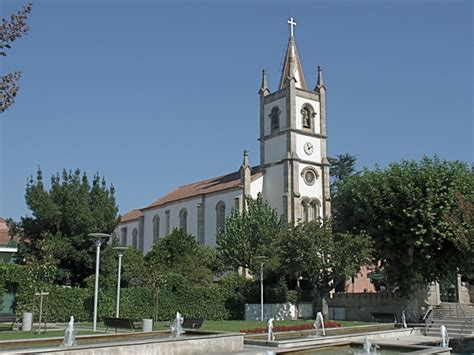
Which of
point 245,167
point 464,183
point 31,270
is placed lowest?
point 31,270

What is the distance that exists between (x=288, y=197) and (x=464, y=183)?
2366cm

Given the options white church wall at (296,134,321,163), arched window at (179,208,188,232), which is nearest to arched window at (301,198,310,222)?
white church wall at (296,134,321,163)

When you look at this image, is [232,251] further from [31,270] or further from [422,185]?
[31,270]

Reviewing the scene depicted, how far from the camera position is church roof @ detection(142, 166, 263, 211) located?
64.1m

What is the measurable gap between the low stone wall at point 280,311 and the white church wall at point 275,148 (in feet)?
68.5

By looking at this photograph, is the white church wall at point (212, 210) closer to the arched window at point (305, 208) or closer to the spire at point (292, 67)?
the arched window at point (305, 208)

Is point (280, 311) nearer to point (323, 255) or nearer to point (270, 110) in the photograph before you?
point (323, 255)

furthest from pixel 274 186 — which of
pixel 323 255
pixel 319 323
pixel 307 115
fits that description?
pixel 319 323

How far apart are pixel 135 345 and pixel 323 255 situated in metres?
22.3

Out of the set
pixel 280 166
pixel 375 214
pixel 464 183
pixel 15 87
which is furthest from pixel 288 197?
pixel 15 87

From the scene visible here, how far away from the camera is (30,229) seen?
41.3 meters

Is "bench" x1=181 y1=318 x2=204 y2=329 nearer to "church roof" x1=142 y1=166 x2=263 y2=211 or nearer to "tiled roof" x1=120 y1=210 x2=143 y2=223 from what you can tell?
"church roof" x1=142 y1=166 x2=263 y2=211

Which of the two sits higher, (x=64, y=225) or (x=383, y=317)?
(x=64, y=225)

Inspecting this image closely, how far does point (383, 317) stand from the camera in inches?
1650
